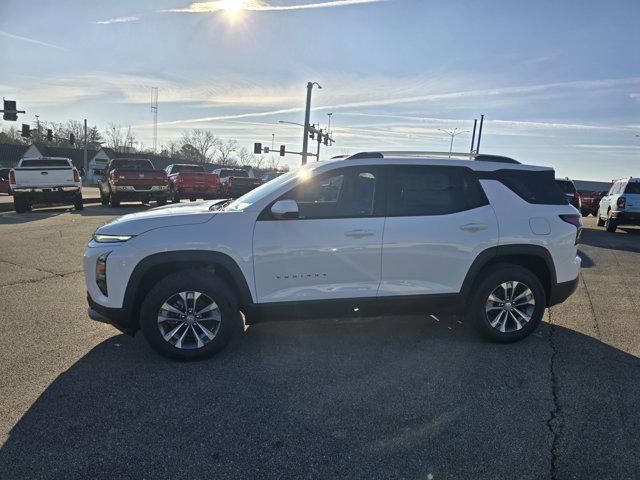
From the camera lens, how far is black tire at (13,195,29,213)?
14156mm

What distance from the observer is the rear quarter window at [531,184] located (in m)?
4.29

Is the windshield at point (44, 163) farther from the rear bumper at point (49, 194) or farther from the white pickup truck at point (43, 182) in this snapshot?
the rear bumper at point (49, 194)

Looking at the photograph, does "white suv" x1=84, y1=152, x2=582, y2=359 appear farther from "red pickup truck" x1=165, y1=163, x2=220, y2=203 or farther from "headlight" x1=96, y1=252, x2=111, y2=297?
"red pickup truck" x1=165, y1=163, x2=220, y2=203

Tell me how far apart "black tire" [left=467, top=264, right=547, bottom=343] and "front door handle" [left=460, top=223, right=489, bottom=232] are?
1.41 ft

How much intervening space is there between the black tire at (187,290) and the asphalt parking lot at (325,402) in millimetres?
Answer: 124

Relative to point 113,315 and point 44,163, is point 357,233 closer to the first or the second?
point 113,315

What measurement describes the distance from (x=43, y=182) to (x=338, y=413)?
49.1 feet

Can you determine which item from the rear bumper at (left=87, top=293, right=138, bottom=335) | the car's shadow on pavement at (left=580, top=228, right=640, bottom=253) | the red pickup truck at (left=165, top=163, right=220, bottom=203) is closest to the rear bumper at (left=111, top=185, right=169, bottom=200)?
the red pickup truck at (left=165, top=163, right=220, bottom=203)

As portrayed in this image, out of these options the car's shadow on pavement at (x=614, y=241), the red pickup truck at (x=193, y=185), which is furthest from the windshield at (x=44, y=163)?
the car's shadow on pavement at (x=614, y=241)

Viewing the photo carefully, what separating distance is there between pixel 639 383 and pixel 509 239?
1.54 m

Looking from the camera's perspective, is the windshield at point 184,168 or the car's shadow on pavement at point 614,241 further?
the windshield at point 184,168

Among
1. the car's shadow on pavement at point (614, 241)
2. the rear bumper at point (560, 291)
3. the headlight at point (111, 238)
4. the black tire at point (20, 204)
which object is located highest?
the headlight at point (111, 238)

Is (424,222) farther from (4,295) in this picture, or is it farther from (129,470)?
(4,295)

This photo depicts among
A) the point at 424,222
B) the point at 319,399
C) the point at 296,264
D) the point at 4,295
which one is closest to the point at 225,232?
the point at 296,264
